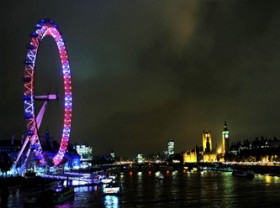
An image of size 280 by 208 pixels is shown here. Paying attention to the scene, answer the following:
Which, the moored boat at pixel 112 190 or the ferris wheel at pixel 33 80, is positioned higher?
the ferris wheel at pixel 33 80

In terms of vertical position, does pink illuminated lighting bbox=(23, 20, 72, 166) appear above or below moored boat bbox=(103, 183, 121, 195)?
above

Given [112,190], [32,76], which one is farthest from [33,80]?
[112,190]

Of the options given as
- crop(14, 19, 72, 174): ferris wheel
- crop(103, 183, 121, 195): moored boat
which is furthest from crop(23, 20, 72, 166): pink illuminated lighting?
crop(103, 183, 121, 195): moored boat

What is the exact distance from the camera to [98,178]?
275ft

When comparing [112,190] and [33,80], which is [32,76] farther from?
[112,190]

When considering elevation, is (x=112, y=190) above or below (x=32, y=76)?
below

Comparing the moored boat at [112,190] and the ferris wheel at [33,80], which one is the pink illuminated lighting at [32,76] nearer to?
the ferris wheel at [33,80]

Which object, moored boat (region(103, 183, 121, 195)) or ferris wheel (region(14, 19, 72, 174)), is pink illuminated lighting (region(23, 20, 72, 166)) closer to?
ferris wheel (region(14, 19, 72, 174))

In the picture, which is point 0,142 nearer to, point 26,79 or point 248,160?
point 26,79

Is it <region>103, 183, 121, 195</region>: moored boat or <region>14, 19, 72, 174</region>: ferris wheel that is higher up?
<region>14, 19, 72, 174</region>: ferris wheel

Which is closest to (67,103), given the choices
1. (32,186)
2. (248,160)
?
(32,186)

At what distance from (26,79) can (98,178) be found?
89.6ft

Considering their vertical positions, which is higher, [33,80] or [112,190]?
[33,80]

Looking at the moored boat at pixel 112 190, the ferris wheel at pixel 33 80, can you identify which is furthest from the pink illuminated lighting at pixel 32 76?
the moored boat at pixel 112 190
